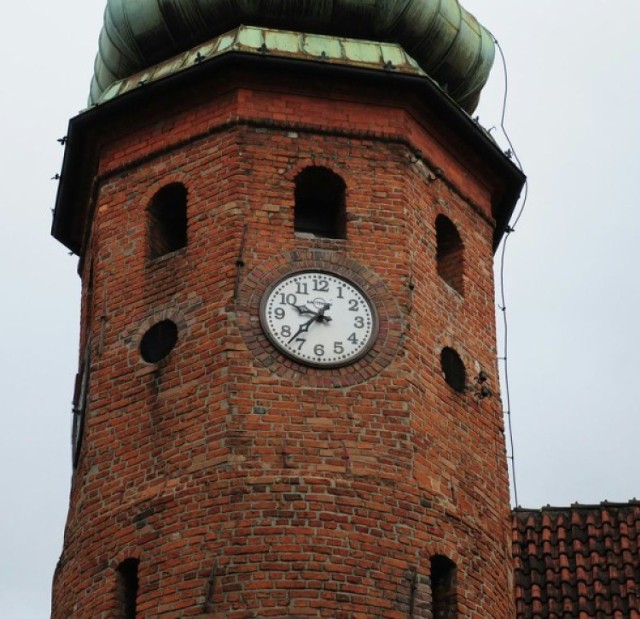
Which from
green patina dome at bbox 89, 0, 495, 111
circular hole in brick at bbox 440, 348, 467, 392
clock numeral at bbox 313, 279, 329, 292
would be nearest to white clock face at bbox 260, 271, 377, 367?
clock numeral at bbox 313, 279, 329, 292

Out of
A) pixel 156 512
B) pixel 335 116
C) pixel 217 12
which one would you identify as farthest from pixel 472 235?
pixel 156 512

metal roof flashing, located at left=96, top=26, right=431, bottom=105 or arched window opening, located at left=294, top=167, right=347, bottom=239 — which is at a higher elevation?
metal roof flashing, located at left=96, top=26, right=431, bottom=105

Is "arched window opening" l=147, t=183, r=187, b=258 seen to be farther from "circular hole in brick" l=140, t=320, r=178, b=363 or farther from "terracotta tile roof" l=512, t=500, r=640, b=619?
"terracotta tile roof" l=512, t=500, r=640, b=619

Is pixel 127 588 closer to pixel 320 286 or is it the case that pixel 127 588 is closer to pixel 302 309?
pixel 302 309

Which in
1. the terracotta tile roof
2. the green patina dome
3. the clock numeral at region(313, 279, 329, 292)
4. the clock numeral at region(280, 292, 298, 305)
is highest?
the green patina dome

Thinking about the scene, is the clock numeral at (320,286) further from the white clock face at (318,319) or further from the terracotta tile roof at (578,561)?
the terracotta tile roof at (578,561)

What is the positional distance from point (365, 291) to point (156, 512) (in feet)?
11.4

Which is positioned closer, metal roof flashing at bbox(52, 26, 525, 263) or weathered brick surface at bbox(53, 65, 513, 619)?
weathered brick surface at bbox(53, 65, 513, 619)

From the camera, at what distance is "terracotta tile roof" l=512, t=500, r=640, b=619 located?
86.2 ft

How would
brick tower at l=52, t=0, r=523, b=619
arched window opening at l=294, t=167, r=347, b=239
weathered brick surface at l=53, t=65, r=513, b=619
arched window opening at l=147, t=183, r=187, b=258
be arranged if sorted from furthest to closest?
arched window opening at l=147, t=183, r=187, b=258, arched window opening at l=294, t=167, r=347, b=239, brick tower at l=52, t=0, r=523, b=619, weathered brick surface at l=53, t=65, r=513, b=619

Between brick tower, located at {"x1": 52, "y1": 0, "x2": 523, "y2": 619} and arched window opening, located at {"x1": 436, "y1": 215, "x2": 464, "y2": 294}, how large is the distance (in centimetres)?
3

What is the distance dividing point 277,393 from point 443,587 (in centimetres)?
269

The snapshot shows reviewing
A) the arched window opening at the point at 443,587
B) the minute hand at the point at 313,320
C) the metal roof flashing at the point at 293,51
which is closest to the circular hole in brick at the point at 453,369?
the minute hand at the point at 313,320

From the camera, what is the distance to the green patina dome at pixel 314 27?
28.8 metres
